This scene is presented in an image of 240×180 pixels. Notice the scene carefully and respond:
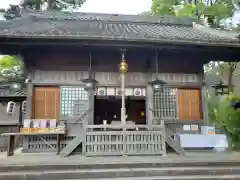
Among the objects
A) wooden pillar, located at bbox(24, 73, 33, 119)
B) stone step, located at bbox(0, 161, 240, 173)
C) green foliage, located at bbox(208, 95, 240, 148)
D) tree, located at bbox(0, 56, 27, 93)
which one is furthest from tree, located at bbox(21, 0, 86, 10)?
stone step, located at bbox(0, 161, 240, 173)

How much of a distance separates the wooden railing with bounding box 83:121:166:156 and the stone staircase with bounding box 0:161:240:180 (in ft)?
3.38

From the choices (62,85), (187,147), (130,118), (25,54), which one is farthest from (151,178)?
(130,118)

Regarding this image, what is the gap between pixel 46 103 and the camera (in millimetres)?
7996

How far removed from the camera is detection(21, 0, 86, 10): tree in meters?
18.8

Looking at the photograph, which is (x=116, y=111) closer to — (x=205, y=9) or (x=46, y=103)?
(x=46, y=103)

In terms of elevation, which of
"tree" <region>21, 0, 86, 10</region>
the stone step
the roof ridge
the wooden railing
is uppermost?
"tree" <region>21, 0, 86, 10</region>

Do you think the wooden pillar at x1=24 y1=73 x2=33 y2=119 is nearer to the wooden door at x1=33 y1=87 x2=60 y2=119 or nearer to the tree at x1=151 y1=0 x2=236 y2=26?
the wooden door at x1=33 y1=87 x2=60 y2=119

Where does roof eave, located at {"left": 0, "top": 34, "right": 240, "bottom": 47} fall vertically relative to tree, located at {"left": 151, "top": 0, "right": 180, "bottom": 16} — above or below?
below

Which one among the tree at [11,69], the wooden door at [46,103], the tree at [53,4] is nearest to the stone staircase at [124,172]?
the wooden door at [46,103]

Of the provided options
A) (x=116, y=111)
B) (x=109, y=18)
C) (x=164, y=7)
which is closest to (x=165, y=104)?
(x=109, y=18)

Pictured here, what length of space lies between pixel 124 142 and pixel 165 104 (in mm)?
2921

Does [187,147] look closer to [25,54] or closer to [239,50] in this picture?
[239,50]

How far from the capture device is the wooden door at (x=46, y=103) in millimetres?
7926

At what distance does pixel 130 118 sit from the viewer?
1373 cm
